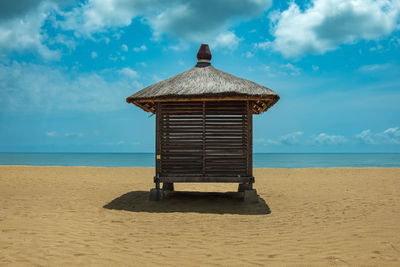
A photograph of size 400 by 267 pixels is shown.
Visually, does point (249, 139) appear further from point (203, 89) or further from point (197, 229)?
point (197, 229)

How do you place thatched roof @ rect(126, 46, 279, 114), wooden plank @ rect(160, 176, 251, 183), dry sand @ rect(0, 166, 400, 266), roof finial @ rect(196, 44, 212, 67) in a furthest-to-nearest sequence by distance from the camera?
roof finial @ rect(196, 44, 212, 67)
wooden plank @ rect(160, 176, 251, 183)
thatched roof @ rect(126, 46, 279, 114)
dry sand @ rect(0, 166, 400, 266)

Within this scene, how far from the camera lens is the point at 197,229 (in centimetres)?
727

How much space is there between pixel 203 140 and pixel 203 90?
1.60 metres

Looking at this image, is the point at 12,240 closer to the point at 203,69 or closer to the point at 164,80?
the point at 164,80

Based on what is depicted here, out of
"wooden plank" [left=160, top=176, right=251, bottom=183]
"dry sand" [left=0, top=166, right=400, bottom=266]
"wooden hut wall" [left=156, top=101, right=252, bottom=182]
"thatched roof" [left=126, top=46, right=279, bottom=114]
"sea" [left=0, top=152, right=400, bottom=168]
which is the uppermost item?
"thatched roof" [left=126, top=46, right=279, bottom=114]

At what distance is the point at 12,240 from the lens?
19.3 feet

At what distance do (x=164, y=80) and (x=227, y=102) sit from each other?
241 centimetres

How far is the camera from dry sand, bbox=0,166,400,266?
5164mm

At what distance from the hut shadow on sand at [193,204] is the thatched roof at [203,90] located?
10.4ft

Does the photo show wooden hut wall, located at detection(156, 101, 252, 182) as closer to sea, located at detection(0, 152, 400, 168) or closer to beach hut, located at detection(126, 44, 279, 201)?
beach hut, located at detection(126, 44, 279, 201)

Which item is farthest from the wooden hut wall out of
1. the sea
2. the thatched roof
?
the sea

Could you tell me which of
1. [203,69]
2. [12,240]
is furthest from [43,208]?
[203,69]

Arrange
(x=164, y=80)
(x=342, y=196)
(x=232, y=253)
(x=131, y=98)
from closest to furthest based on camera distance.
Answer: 1. (x=232, y=253)
2. (x=131, y=98)
3. (x=164, y=80)
4. (x=342, y=196)

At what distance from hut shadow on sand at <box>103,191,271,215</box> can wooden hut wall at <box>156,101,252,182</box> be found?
900 mm
